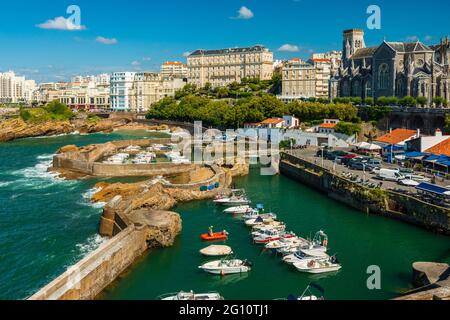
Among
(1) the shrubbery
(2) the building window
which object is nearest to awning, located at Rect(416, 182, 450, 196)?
(2) the building window

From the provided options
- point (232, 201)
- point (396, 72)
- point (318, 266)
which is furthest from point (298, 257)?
point (396, 72)

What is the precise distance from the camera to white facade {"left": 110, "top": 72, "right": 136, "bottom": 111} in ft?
511

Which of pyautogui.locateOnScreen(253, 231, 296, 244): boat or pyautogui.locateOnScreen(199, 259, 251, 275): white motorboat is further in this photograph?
pyautogui.locateOnScreen(253, 231, 296, 244): boat

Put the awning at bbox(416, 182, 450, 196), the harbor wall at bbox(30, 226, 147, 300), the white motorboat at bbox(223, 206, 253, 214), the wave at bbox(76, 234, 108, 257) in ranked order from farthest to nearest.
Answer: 1. the white motorboat at bbox(223, 206, 253, 214)
2. the awning at bbox(416, 182, 450, 196)
3. the wave at bbox(76, 234, 108, 257)
4. the harbor wall at bbox(30, 226, 147, 300)

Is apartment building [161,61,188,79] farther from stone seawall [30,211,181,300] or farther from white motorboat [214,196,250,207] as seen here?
stone seawall [30,211,181,300]

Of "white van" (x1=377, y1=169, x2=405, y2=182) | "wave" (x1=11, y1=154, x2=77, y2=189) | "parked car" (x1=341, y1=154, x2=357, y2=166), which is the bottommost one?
"wave" (x1=11, y1=154, x2=77, y2=189)

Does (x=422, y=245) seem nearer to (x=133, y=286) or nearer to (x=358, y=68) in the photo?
(x=133, y=286)

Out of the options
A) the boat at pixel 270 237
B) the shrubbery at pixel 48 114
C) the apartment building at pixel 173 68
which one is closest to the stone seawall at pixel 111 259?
the boat at pixel 270 237

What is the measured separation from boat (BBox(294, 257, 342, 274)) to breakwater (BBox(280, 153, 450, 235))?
10.7m

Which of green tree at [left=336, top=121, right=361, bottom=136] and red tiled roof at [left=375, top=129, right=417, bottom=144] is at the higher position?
green tree at [left=336, top=121, right=361, bottom=136]

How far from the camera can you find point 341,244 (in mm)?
31469

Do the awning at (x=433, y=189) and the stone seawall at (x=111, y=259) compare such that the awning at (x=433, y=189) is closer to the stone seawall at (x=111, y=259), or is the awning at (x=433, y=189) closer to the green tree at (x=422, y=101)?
the stone seawall at (x=111, y=259)

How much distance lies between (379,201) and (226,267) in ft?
56.4
